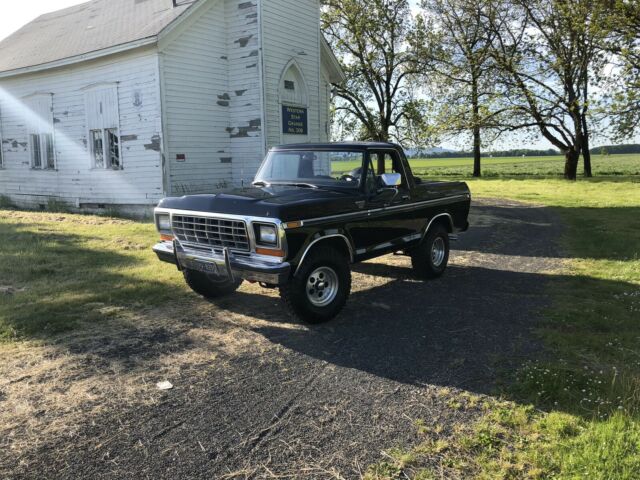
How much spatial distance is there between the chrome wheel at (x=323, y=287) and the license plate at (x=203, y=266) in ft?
3.30

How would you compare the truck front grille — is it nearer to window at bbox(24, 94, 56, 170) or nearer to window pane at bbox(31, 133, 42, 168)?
window at bbox(24, 94, 56, 170)

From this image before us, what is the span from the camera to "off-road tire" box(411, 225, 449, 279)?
771cm

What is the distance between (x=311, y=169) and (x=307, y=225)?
165 centimetres

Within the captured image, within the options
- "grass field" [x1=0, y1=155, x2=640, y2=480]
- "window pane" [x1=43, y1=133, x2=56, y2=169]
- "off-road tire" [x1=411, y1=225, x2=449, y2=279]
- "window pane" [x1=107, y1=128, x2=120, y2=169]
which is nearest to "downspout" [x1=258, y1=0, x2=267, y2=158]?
"window pane" [x1=107, y1=128, x2=120, y2=169]

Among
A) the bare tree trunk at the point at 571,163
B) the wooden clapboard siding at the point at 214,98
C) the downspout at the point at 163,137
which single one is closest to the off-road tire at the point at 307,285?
the downspout at the point at 163,137

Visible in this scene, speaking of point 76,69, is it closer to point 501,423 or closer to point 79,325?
point 79,325

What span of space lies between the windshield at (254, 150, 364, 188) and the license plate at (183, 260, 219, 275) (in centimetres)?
163

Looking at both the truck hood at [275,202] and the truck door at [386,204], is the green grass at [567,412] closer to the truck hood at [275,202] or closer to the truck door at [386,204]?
the truck door at [386,204]

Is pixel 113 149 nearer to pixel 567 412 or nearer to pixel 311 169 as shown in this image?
pixel 311 169

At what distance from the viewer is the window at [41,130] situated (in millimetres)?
16891

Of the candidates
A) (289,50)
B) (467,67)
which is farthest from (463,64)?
(289,50)

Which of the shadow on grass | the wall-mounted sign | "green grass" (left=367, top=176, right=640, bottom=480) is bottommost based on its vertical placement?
"green grass" (left=367, top=176, right=640, bottom=480)

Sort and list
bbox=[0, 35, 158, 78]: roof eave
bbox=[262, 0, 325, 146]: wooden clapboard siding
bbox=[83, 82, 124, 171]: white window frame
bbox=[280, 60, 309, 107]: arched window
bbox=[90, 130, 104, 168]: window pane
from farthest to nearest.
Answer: bbox=[280, 60, 309, 107]: arched window, bbox=[90, 130, 104, 168]: window pane, bbox=[262, 0, 325, 146]: wooden clapboard siding, bbox=[83, 82, 124, 171]: white window frame, bbox=[0, 35, 158, 78]: roof eave

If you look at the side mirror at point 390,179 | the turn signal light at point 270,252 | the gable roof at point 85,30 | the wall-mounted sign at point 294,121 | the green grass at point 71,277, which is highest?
the gable roof at point 85,30
